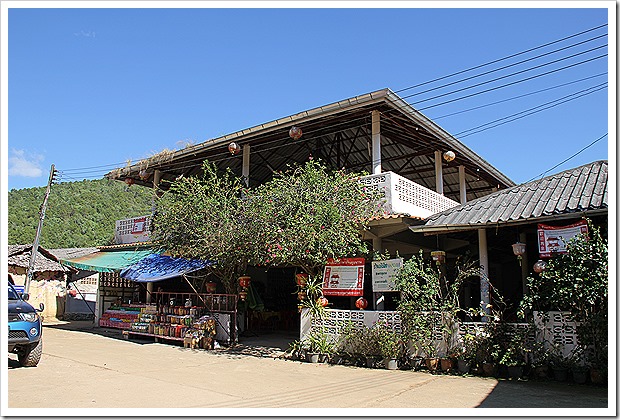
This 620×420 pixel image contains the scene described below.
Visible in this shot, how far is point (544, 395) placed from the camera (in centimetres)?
695

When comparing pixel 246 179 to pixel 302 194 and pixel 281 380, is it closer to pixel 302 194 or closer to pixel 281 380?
pixel 302 194

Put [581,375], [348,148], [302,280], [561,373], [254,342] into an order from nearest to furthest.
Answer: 1. [581,375]
2. [561,373]
3. [302,280]
4. [254,342]
5. [348,148]

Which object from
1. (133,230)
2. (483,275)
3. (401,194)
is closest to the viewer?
(483,275)

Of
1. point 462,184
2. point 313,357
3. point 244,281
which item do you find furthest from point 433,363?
point 462,184

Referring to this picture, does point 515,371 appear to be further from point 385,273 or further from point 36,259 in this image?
point 36,259

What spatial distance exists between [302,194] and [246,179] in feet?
14.8

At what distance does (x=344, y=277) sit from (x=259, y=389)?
3.95 metres

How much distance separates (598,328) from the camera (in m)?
7.50

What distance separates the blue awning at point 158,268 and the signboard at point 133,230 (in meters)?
1.81

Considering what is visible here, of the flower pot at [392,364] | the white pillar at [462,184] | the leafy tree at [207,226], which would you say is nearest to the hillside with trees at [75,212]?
the leafy tree at [207,226]

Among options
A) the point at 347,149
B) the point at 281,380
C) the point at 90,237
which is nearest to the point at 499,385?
the point at 281,380

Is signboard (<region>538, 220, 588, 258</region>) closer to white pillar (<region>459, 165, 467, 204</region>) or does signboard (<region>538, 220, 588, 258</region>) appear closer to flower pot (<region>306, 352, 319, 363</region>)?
flower pot (<region>306, 352, 319, 363</region>)

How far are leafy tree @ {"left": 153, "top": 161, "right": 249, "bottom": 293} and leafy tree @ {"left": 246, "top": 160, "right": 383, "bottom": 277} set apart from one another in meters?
0.69

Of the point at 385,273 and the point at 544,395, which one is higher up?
the point at 385,273
